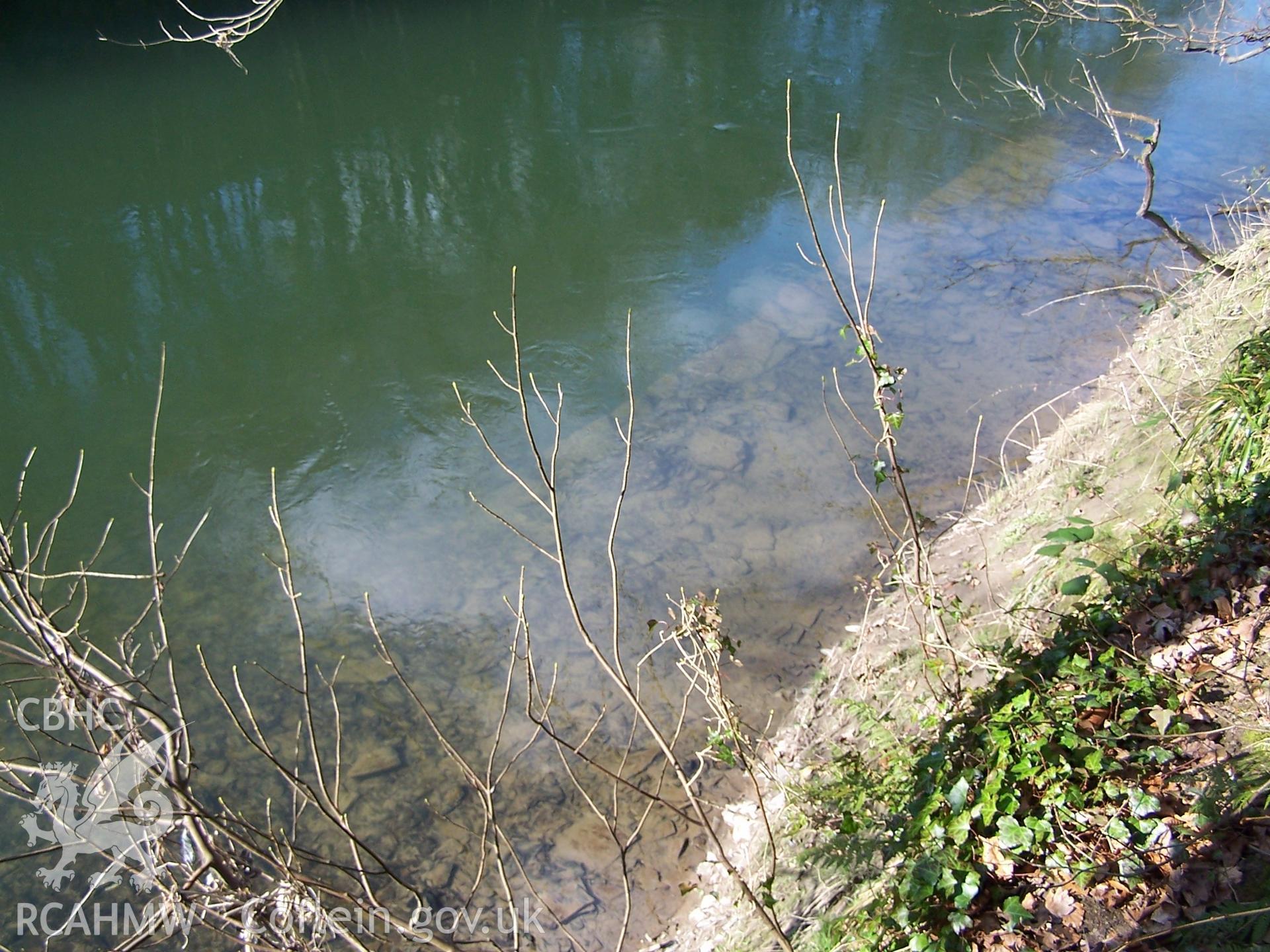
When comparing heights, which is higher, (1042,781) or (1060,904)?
(1042,781)

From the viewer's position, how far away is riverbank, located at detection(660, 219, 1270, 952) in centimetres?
230

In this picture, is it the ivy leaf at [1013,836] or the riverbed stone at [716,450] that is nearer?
the ivy leaf at [1013,836]

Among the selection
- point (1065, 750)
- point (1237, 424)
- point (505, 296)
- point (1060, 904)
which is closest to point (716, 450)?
point (505, 296)

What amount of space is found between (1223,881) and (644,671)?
2.63m

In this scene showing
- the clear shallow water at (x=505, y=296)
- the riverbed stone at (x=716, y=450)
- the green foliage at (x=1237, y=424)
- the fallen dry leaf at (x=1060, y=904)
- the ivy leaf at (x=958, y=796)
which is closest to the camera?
the fallen dry leaf at (x=1060, y=904)

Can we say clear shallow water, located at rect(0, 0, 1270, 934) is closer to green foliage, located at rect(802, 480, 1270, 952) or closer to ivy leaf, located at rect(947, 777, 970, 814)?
green foliage, located at rect(802, 480, 1270, 952)

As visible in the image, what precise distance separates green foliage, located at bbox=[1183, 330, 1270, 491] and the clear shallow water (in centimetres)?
181

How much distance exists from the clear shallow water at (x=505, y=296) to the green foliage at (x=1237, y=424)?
181 cm

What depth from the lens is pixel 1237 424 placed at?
3314mm

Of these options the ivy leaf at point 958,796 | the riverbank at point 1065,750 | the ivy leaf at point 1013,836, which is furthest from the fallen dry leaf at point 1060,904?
the ivy leaf at point 958,796

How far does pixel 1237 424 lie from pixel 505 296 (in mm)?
5387

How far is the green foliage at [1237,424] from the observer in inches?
125

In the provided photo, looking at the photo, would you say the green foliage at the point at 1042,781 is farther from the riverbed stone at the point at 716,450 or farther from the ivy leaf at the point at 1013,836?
the riverbed stone at the point at 716,450

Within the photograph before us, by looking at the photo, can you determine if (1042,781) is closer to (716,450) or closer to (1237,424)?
(1237,424)
